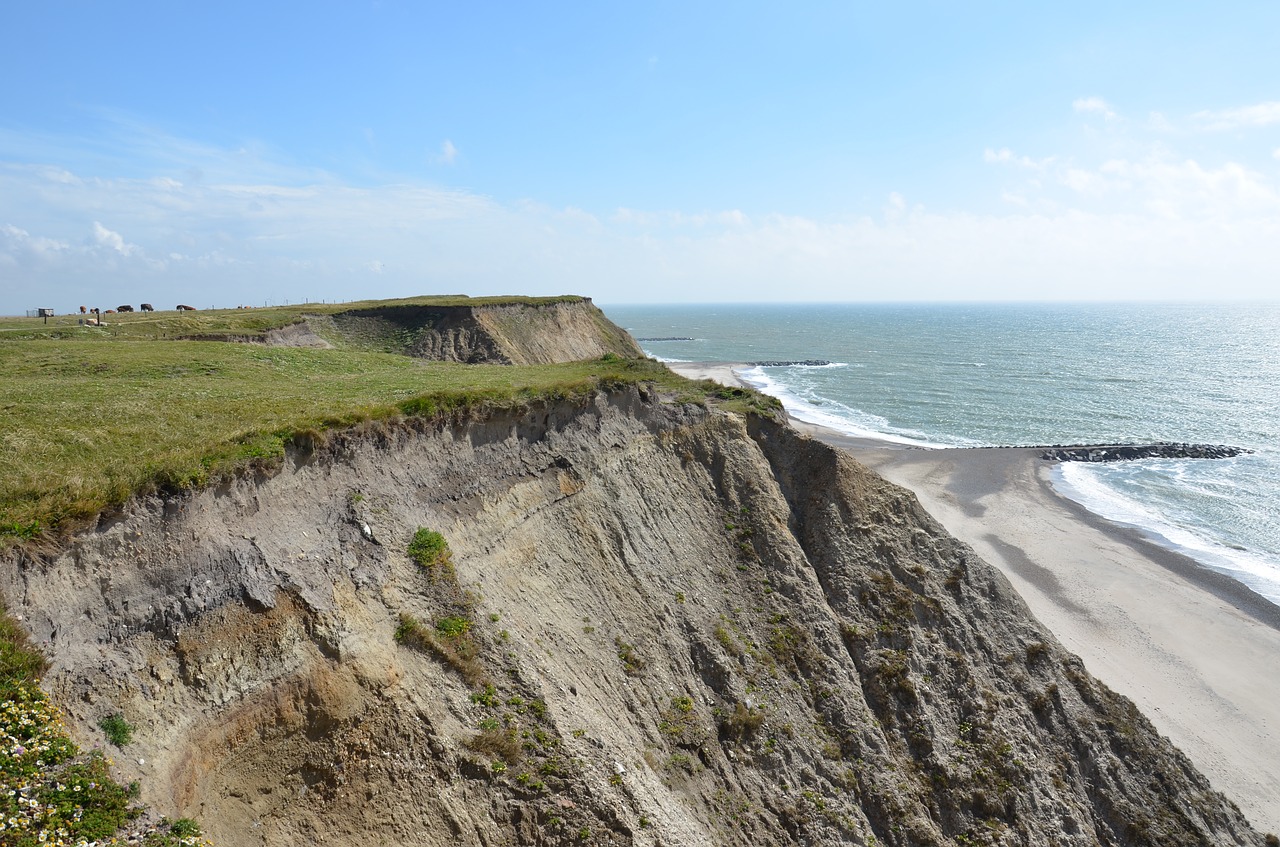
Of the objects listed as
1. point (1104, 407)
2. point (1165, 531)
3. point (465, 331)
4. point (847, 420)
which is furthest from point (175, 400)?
point (1104, 407)

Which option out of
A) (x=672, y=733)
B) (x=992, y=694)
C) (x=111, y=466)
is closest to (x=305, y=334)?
(x=111, y=466)

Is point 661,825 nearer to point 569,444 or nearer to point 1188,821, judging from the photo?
point 569,444

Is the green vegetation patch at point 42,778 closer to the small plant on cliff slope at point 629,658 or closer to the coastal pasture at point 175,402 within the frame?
the coastal pasture at point 175,402

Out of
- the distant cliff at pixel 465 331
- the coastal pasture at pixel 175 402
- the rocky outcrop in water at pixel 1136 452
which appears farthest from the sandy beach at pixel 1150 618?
the distant cliff at pixel 465 331

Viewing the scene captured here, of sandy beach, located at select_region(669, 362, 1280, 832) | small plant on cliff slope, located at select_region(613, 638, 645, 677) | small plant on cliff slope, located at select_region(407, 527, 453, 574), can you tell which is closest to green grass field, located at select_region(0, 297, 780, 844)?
small plant on cliff slope, located at select_region(407, 527, 453, 574)

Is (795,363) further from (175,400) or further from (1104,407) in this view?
(175,400)
